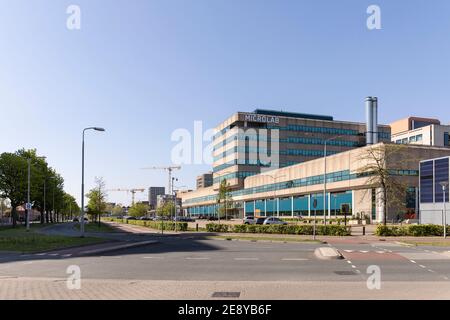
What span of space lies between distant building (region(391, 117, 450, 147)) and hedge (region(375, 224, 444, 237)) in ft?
218

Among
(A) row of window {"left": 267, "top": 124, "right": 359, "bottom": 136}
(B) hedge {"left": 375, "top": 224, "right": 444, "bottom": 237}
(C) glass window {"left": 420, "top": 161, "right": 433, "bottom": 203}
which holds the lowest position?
(B) hedge {"left": 375, "top": 224, "right": 444, "bottom": 237}

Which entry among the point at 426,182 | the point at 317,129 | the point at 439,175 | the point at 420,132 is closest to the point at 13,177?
the point at 426,182

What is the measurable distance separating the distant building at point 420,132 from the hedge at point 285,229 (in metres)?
70.4

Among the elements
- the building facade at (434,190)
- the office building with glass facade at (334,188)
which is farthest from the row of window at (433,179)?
the office building with glass facade at (334,188)

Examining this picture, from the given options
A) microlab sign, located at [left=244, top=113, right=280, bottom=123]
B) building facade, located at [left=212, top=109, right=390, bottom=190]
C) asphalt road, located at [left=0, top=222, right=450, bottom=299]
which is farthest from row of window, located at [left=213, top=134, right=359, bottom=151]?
asphalt road, located at [left=0, top=222, right=450, bottom=299]

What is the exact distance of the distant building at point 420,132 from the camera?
122 meters

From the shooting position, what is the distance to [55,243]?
2877 cm

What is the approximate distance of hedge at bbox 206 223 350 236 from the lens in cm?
4322

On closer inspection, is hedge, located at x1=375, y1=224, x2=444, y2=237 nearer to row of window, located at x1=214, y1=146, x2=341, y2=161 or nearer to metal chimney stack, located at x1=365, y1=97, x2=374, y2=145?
metal chimney stack, located at x1=365, y1=97, x2=374, y2=145

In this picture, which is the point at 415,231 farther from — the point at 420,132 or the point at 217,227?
the point at 420,132
